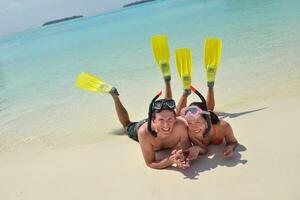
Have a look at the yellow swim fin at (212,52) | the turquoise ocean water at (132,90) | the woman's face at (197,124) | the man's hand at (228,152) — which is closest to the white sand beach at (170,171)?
the man's hand at (228,152)

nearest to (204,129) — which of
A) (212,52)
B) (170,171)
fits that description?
(170,171)

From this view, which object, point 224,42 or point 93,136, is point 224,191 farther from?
point 224,42

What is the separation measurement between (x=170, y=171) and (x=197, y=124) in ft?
1.39

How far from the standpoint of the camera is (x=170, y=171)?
114 inches

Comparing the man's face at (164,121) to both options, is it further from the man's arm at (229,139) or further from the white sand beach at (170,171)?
the man's arm at (229,139)

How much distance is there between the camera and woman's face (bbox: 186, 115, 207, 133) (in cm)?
284

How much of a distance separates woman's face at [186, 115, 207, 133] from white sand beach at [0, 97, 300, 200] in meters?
0.28

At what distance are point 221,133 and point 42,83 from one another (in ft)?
20.7

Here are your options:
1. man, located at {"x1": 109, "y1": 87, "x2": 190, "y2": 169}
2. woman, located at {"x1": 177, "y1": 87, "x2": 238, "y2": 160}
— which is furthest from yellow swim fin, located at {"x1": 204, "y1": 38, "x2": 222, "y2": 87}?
man, located at {"x1": 109, "y1": 87, "x2": 190, "y2": 169}

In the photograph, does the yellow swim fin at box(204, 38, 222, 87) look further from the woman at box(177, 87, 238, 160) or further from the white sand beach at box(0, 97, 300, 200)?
the woman at box(177, 87, 238, 160)

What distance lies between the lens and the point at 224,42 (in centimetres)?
873

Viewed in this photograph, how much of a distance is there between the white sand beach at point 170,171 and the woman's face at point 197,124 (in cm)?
28

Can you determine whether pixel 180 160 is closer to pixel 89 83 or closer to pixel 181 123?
pixel 181 123

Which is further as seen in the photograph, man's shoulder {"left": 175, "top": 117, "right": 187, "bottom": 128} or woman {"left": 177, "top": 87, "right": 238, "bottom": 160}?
man's shoulder {"left": 175, "top": 117, "right": 187, "bottom": 128}
